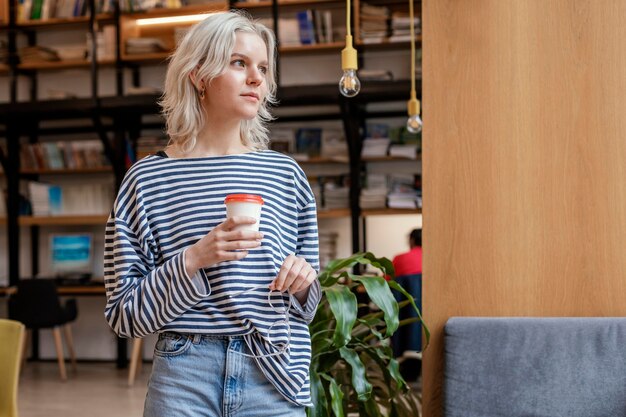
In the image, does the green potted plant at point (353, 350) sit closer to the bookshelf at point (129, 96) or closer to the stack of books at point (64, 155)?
the bookshelf at point (129, 96)

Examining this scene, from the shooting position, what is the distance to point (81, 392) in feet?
21.1

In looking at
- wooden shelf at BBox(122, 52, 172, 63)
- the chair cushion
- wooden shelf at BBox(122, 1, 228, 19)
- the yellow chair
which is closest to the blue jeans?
the chair cushion

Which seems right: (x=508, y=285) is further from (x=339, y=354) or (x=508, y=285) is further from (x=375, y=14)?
(x=375, y=14)

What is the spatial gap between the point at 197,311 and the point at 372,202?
19.4 feet

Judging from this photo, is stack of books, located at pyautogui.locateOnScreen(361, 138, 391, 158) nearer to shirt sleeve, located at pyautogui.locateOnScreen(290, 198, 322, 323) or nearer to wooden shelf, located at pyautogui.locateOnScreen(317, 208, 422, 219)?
wooden shelf, located at pyautogui.locateOnScreen(317, 208, 422, 219)

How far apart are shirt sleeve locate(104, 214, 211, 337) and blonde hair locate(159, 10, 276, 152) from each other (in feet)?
0.64

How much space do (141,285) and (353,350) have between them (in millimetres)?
1441

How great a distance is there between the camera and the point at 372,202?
7129 millimetres

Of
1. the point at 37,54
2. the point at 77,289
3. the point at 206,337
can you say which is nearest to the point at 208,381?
the point at 206,337

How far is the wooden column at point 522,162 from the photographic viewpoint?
7.80ft

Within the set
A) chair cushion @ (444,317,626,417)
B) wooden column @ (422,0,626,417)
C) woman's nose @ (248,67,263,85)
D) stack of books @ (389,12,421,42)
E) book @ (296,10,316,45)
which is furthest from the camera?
book @ (296,10,316,45)

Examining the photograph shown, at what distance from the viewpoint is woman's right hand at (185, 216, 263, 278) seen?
116 cm

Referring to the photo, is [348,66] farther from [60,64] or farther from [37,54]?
[37,54]

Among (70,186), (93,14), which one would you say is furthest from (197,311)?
(70,186)
